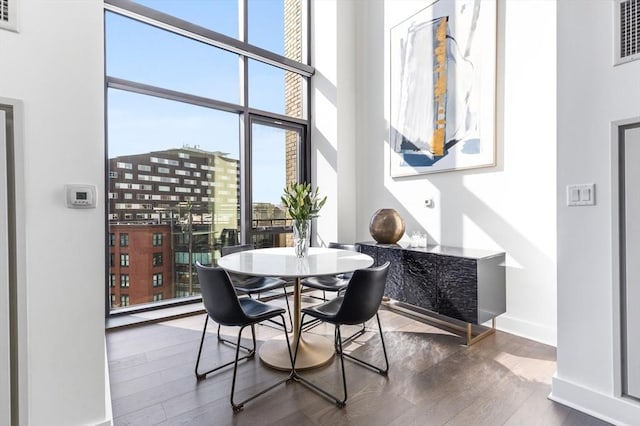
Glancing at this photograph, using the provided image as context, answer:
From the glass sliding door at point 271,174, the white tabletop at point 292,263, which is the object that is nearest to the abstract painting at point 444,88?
the glass sliding door at point 271,174

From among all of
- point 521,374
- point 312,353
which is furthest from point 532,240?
point 312,353

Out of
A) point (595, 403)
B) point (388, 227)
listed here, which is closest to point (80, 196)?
point (388, 227)

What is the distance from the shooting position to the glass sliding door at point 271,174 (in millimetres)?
4254

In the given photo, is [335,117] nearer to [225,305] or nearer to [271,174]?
[271,174]

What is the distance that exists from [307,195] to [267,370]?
1348 millimetres

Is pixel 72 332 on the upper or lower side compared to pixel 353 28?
lower

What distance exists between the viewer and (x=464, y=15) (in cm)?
327

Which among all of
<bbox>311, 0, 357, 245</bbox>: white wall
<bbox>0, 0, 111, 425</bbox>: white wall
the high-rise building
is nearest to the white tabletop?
<bbox>0, 0, 111, 425</bbox>: white wall

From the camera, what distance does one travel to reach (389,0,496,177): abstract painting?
3.11 meters

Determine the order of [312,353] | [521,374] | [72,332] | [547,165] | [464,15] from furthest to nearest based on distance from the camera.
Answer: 1. [464,15]
2. [547,165]
3. [312,353]
4. [521,374]
5. [72,332]

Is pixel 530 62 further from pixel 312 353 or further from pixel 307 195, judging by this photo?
pixel 312 353

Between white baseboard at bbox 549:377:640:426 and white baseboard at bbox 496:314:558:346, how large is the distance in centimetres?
91

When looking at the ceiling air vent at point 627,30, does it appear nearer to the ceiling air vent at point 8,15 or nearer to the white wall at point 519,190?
the white wall at point 519,190

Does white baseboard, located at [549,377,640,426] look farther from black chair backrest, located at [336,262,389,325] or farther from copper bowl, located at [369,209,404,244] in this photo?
copper bowl, located at [369,209,404,244]
